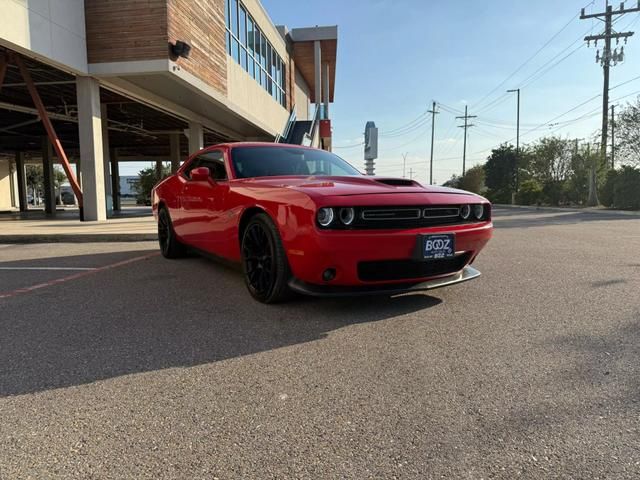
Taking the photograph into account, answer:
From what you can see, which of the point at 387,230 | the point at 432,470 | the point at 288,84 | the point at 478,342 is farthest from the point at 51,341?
the point at 288,84

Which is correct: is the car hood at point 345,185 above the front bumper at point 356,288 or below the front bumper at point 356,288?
above

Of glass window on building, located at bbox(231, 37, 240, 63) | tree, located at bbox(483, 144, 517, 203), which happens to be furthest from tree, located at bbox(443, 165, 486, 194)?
glass window on building, located at bbox(231, 37, 240, 63)

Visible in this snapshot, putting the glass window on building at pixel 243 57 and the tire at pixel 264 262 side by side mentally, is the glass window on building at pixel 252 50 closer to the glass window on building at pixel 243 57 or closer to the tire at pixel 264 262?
the glass window on building at pixel 243 57

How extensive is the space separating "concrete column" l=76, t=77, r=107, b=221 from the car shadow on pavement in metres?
8.78

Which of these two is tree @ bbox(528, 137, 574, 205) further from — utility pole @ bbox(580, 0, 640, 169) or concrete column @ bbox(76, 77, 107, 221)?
concrete column @ bbox(76, 77, 107, 221)

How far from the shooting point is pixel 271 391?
2279mm

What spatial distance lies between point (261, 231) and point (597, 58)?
3465 centimetres

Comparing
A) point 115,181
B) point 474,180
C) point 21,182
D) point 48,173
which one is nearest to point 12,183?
point 21,182

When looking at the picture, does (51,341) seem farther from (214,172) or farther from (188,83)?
(188,83)

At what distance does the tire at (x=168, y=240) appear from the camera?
248 inches

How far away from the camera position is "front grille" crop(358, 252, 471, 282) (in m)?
3.27

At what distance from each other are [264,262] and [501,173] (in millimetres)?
45101

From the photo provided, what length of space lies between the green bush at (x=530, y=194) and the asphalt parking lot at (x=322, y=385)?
108 ft

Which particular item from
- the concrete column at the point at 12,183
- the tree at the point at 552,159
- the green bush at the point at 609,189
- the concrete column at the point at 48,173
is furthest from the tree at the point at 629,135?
the concrete column at the point at 12,183
